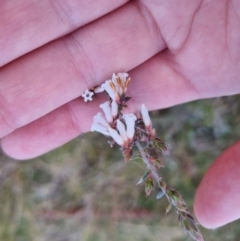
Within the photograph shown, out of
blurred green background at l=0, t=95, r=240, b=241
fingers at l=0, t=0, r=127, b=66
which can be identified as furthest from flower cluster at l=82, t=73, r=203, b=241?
blurred green background at l=0, t=95, r=240, b=241

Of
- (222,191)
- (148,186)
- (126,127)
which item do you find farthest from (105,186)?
(222,191)

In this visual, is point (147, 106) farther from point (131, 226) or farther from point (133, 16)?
point (131, 226)

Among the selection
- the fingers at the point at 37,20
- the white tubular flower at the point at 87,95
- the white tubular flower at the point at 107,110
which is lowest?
the white tubular flower at the point at 107,110

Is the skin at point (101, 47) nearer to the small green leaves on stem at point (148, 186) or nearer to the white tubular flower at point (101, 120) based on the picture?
the white tubular flower at point (101, 120)

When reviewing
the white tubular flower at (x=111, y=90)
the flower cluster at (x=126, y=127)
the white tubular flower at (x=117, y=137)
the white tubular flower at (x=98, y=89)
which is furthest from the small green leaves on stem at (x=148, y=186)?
the white tubular flower at (x=98, y=89)

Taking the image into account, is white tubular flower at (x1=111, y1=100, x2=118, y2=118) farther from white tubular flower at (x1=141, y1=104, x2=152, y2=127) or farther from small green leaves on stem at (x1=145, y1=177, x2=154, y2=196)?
small green leaves on stem at (x1=145, y1=177, x2=154, y2=196)

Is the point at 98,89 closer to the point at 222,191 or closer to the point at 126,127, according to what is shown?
the point at 126,127

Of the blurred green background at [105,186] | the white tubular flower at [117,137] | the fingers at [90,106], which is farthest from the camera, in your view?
the blurred green background at [105,186]
